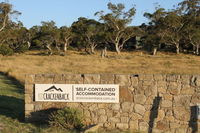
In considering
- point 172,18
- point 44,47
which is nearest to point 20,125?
point 172,18

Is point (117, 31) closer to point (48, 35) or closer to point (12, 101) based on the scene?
point (48, 35)

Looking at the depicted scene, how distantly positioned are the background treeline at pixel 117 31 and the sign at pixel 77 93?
4457cm

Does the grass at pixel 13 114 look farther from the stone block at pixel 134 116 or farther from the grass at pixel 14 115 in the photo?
the stone block at pixel 134 116

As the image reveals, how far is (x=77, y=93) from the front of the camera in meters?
10.3

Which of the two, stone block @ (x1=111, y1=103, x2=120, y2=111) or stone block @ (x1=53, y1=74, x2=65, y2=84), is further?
stone block @ (x1=53, y1=74, x2=65, y2=84)

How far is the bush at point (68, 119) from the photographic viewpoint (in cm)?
965

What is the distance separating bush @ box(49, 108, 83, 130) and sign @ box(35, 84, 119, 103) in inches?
23.0

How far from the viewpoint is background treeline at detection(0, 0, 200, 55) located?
5619 centimetres

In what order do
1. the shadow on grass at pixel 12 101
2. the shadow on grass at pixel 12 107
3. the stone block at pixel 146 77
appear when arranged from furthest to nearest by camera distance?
1. the shadow on grass at pixel 12 101
2. the shadow on grass at pixel 12 107
3. the stone block at pixel 146 77

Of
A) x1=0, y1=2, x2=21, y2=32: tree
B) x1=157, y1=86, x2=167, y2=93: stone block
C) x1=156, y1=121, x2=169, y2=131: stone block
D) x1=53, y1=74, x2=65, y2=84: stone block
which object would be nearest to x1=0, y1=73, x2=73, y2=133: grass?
x1=53, y1=74, x2=65, y2=84: stone block

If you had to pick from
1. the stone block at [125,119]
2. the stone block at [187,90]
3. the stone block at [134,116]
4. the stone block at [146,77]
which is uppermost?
the stone block at [146,77]

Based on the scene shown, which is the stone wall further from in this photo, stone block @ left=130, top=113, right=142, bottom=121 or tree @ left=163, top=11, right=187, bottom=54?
tree @ left=163, top=11, right=187, bottom=54

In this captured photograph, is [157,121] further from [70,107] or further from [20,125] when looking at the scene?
[20,125]

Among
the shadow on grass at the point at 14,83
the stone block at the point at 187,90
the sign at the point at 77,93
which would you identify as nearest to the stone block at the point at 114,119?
the sign at the point at 77,93
